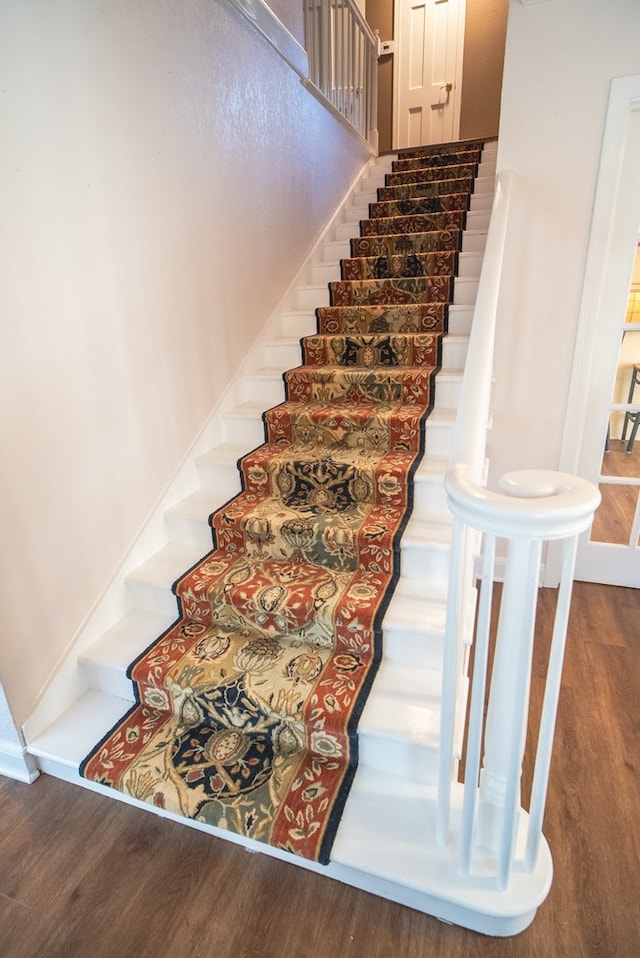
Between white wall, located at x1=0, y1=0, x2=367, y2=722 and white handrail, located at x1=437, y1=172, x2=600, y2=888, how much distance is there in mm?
1126

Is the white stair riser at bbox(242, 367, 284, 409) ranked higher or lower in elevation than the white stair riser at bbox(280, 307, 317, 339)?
lower

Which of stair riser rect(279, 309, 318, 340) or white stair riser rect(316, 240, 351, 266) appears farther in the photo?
white stair riser rect(316, 240, 351, 266)

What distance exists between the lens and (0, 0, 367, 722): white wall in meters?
1.24

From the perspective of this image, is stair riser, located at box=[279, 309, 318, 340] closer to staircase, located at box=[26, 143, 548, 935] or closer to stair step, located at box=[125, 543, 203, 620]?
staircase, located at box=[26, 143, 548, 935]

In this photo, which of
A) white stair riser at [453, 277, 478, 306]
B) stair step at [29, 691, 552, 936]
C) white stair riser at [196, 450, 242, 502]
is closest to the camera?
stair step at [29, 691, 552, 936]

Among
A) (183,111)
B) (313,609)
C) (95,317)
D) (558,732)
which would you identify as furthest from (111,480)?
(558,732)

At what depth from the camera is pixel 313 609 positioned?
143 centimetres

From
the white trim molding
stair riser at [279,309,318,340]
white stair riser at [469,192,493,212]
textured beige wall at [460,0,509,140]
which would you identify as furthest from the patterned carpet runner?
textured beige wall at [460,0,509,140]

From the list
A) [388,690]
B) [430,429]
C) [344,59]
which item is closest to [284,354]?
[430,429]

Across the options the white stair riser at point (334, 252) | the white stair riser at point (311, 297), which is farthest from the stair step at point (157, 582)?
the white stair riser at point (334, 252)

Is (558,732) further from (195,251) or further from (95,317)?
(195,251)

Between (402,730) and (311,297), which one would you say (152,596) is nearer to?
(402,730)

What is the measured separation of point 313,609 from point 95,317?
3.69 feet

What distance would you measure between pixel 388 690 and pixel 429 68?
5.40 metres
